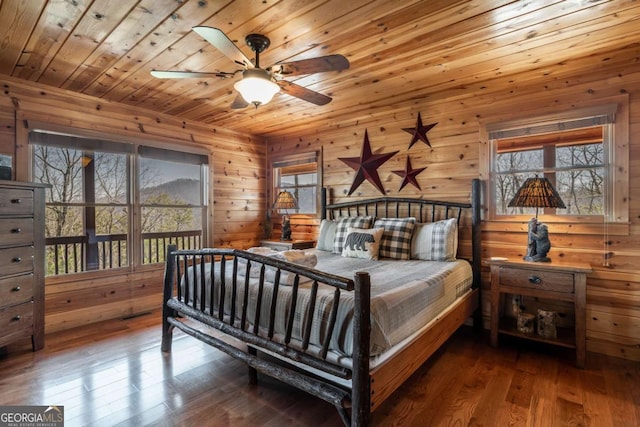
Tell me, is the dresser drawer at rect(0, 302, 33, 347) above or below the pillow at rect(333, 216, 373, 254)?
below

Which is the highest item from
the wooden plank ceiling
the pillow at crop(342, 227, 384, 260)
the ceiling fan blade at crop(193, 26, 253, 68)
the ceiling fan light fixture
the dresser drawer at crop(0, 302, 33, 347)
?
A: the wooden plank ceiling

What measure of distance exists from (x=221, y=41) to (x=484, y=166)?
265 centimetres

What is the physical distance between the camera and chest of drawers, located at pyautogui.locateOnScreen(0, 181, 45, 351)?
2486 millimetres

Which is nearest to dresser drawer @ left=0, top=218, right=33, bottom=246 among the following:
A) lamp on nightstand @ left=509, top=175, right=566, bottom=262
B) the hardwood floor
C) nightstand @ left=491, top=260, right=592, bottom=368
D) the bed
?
the hardwood floor

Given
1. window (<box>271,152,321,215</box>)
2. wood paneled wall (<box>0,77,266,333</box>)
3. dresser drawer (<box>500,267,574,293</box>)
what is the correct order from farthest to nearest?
window (<box>271,152,321,215</box>) < wood paneled wall (<box>0,77,266,333</box>) < dresser drawer (<box>500,267,574,293</box>)

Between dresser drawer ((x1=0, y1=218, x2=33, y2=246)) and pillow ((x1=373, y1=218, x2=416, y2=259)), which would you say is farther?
pillow ((x1=373, y1=218, x2=416, y2=259))

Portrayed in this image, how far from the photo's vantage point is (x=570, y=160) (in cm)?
284

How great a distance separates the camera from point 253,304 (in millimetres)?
1989

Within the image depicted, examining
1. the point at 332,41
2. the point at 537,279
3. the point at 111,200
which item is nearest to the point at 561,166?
the point at 537,279

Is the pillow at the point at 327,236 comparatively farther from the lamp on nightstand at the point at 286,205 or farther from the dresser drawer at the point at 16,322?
the dresser drawer at the point at 16,322

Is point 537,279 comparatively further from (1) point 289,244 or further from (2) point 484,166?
(1) point 289,244

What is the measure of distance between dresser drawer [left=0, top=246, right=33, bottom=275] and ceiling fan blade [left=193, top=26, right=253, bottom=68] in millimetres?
2359

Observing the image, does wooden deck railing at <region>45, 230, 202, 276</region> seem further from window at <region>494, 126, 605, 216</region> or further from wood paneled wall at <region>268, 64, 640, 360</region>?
window at <region>494, 126, 605, 216</region>

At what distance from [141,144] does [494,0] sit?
3630 mm
